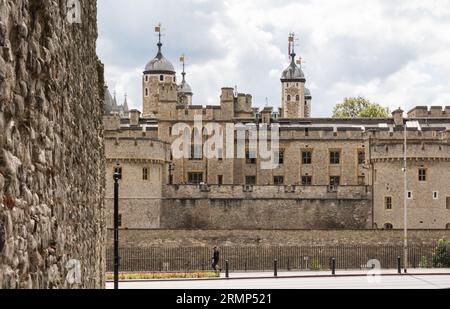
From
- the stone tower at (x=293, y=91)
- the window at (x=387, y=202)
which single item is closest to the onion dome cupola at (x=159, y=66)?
the stone tower at (x=293, y=91)

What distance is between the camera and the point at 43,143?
6.38m

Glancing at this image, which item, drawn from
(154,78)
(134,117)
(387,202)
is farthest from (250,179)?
(154,78)

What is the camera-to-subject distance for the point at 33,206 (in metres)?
5.91

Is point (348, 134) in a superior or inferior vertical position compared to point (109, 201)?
superior

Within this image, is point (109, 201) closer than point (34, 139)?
No

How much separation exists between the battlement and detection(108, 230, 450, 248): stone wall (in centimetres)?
2390

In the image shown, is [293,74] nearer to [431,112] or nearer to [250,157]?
[431,112]

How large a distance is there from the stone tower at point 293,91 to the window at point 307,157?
1299 inches

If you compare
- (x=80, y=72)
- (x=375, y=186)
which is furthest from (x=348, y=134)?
(x=80, y=72)

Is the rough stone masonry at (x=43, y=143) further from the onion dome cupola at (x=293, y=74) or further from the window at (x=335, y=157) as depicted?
the onion dome cupola at (x=293, y=74)

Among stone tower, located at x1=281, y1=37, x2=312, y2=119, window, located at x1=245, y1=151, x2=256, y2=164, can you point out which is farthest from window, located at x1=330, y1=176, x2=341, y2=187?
stone tower, located at x1=281, y1=37, x2=312, y2=119

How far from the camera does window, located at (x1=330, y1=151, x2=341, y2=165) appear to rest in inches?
2670
